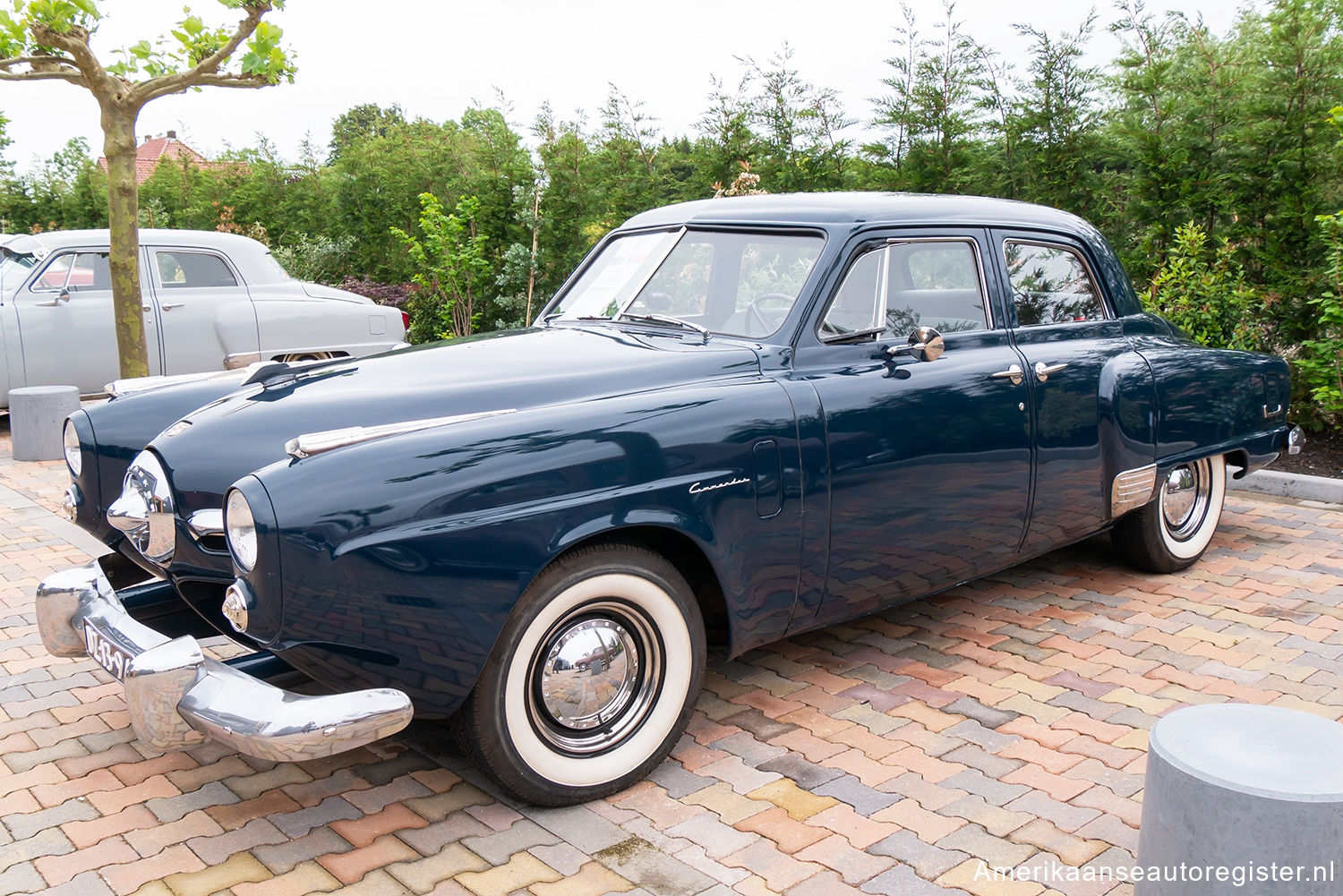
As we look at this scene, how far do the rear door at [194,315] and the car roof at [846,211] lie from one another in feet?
19.1

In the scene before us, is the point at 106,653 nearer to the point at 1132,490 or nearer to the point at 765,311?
the point at 765,311

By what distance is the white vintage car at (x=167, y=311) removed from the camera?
8547 mm

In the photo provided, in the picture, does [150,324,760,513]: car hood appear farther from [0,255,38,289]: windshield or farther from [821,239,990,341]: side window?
[0,255,38,289]: windshield

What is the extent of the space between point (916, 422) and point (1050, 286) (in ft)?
4.22

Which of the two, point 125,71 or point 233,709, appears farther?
point 125,71

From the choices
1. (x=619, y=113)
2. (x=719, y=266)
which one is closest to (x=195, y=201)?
(x=619, y=113)

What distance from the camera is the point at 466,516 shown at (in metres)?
2.54

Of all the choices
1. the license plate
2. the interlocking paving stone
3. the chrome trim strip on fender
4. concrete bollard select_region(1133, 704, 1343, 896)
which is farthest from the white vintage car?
concrete bollard select_region(1133, 704, 1343, 896)

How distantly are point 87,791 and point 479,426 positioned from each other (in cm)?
164

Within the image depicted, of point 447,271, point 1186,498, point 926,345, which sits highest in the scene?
point 447,271

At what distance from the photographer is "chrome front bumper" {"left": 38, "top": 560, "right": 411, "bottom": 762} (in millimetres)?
2334

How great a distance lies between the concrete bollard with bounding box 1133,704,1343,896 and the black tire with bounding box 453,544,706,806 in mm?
1322

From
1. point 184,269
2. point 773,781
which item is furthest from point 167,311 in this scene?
point 773,781

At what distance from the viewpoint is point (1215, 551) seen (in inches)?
208
